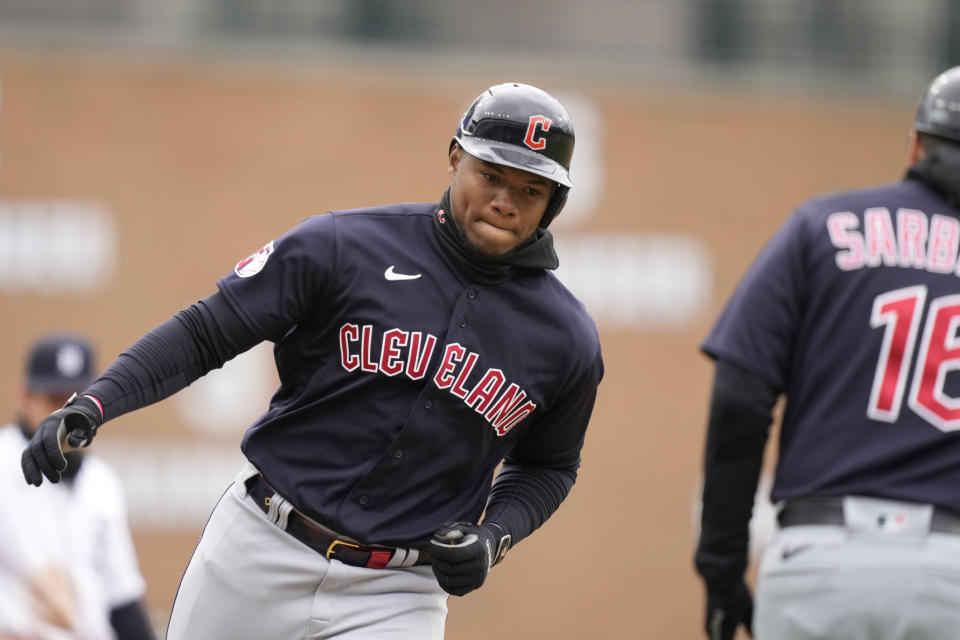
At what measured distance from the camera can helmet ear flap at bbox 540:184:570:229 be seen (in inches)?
154

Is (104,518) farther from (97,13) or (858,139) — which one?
(858,139)

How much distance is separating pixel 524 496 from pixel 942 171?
4.88ft

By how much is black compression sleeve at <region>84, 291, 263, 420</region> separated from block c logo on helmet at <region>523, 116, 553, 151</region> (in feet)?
3.00

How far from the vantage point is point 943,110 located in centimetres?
378

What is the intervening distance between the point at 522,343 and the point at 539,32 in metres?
11.9

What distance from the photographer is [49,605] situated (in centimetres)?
531

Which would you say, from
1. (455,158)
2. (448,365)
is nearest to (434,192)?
(455,158)

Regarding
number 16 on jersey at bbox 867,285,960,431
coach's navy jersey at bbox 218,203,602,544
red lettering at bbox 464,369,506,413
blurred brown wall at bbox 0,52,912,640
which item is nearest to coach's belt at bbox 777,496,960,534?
number 16 on jersey at bbox 867,285,960,431

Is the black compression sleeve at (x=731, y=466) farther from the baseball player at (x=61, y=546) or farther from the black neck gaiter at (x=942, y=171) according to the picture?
the baseball player at (x=61, y=546)

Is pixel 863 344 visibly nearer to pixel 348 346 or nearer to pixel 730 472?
pixel 730 472

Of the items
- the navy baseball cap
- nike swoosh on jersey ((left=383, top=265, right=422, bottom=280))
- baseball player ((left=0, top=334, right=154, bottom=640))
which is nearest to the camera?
nike swoosh on jersey ((left=383, top=265, right=422, bottom=280))

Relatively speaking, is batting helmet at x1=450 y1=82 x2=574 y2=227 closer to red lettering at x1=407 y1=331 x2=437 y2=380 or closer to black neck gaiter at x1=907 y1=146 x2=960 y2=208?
red lettering at x1=407 y1=331 x2=437 y2=380

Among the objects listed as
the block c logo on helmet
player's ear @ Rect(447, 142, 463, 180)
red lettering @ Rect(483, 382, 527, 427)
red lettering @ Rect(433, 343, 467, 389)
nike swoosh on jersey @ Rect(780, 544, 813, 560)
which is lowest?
nike swoosh on jersey @ Rect(780, 544, 813, 560)

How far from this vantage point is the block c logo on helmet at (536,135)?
3787mm
